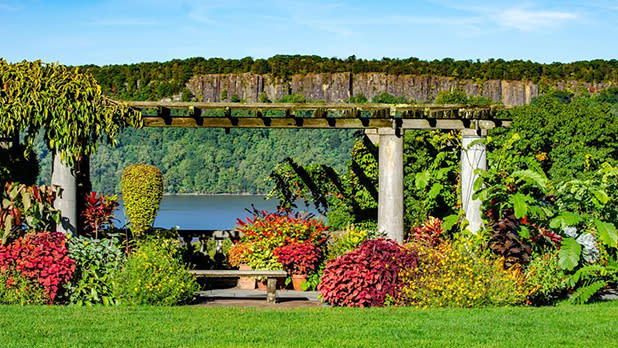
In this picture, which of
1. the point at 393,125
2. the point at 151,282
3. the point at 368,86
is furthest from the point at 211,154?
the point at 151,282

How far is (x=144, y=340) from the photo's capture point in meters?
8.15

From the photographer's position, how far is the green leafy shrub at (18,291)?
10.4 m

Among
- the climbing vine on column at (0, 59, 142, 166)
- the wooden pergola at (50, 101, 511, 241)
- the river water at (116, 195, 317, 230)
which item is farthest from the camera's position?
the river water at (116, 195, 317, 230)

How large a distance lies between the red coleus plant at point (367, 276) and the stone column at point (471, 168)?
6.30 feet

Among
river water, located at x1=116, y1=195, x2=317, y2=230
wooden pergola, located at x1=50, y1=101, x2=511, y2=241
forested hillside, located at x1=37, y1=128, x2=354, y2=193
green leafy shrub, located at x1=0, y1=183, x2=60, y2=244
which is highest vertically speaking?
wooden pergola, located at x1=50, y1=101, x2=511, y2=241

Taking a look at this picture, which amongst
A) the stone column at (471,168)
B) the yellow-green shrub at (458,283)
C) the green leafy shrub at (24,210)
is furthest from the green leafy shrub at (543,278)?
the green leafy shrub at (24,210)

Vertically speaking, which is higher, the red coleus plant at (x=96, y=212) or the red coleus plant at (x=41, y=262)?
the red coleus plant at (x=96, y=212)

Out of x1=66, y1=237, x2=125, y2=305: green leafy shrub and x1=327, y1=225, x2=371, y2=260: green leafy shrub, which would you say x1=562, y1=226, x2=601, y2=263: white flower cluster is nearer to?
x1=327, y1=225, x2=371, y2=260: green leafy shrub

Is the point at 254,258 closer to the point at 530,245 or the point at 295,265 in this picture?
the point at 295,265

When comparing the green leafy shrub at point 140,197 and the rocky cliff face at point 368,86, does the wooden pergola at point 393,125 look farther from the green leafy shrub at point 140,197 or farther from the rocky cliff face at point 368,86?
the rocky cliff face at point 368,86

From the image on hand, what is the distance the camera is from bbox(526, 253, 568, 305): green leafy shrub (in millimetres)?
10914

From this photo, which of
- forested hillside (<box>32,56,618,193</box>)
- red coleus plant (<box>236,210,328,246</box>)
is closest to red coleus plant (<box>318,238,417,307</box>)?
red coleus plant (<box>236,210,328,246</box>)

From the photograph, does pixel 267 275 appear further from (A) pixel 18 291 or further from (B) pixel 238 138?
(B) pixel 238 138

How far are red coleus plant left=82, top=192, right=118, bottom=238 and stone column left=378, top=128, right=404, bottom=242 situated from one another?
3997 mm
